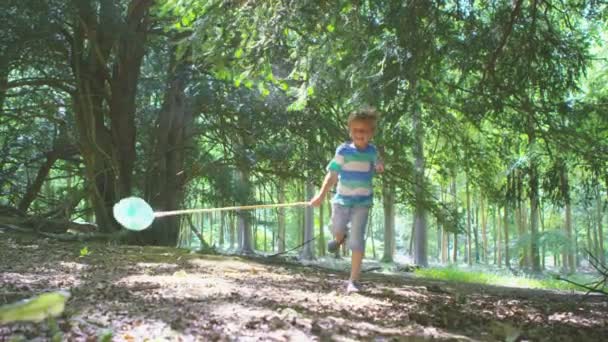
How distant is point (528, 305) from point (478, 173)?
13.8ft

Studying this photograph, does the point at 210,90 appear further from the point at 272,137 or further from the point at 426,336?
the point at 426,336

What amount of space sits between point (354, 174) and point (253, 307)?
179 centimetres

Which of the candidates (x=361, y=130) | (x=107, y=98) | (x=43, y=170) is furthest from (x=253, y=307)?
(x=43, y=170)

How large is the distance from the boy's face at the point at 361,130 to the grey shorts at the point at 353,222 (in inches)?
23.4

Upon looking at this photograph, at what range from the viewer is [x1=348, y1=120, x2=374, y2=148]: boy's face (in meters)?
4.75

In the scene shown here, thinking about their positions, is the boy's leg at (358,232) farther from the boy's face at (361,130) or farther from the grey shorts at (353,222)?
the boy's face at (361,130)

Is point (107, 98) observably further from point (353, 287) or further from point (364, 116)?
point (353, 287)

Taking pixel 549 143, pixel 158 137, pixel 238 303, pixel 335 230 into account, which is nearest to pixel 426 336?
pixel 238 303

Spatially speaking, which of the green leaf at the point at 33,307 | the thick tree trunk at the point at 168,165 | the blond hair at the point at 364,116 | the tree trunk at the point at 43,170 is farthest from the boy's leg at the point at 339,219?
the tree trunk at the point at 43,170

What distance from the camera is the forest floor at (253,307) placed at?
280 cm

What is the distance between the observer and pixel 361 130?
4758mm

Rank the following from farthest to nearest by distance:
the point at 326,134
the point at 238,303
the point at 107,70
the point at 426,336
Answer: the point at 107,70 < the point at 326,134 < the point at 238,303 < the point at 426,336

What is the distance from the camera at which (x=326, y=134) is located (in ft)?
28.0

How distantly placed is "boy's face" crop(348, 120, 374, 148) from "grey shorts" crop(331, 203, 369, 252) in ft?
1.95
